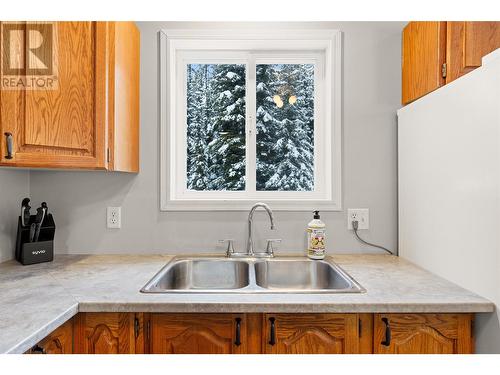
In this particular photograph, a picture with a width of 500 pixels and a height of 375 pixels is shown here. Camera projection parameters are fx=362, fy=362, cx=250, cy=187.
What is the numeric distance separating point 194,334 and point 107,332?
0.95ft

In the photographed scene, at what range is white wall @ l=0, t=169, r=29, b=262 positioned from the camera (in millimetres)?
1751

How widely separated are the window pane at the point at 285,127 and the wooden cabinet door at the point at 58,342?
1.22m

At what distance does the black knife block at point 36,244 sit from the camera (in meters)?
1.68

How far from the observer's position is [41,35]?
1513 mm

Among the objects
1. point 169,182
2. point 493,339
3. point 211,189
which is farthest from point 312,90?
point 493,339

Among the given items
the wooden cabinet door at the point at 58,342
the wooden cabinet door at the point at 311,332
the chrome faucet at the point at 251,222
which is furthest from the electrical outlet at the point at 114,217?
the wooden cabinet door at the point at 311,332

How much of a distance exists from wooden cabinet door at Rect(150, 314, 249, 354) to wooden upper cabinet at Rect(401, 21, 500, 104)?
130 cm

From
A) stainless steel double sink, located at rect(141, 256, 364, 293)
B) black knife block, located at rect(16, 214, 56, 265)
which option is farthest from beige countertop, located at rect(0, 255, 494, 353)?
stainless steel double sink, located at rect(141, 256, 364, 293)

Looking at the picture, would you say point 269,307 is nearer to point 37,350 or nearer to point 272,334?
point 272,334

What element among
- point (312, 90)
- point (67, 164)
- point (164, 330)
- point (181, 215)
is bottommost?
point (164, 330)

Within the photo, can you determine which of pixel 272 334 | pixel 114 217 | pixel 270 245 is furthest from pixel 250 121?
pixel 272 334

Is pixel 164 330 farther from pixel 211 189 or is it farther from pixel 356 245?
pixel 356 245

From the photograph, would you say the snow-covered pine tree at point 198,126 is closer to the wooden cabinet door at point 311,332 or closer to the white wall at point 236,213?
the white wall at point 236,213
